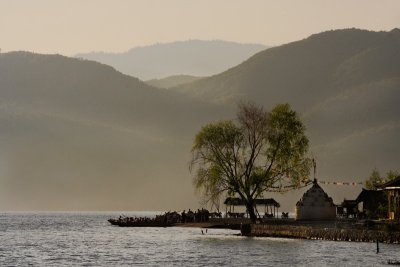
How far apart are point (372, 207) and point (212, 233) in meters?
20.4

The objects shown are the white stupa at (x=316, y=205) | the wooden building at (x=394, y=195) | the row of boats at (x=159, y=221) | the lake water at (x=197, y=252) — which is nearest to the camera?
the lake water at (x=197, y=252)

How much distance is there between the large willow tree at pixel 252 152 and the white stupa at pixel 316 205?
2120mm

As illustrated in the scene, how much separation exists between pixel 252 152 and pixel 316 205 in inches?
389

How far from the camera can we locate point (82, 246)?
347 feet

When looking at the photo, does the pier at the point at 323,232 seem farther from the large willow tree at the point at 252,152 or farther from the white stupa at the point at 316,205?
the large willow tree at the point at 252,152

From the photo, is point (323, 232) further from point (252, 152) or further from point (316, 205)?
point (252, 152)

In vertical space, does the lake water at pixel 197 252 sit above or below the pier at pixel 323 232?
below

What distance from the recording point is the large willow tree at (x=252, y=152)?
11844 cm

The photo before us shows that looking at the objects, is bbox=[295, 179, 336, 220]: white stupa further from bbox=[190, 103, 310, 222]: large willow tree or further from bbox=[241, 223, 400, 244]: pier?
bbox=[241, 223, 400, 244]: pier

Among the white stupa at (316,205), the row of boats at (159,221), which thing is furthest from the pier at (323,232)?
the row of boats at (159,221)

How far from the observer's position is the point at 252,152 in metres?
120

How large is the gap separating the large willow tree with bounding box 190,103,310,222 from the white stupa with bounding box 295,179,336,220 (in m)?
2.12

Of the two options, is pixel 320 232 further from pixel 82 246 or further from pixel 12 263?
pixel 12 263

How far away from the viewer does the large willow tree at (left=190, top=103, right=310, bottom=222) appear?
4663 inches
